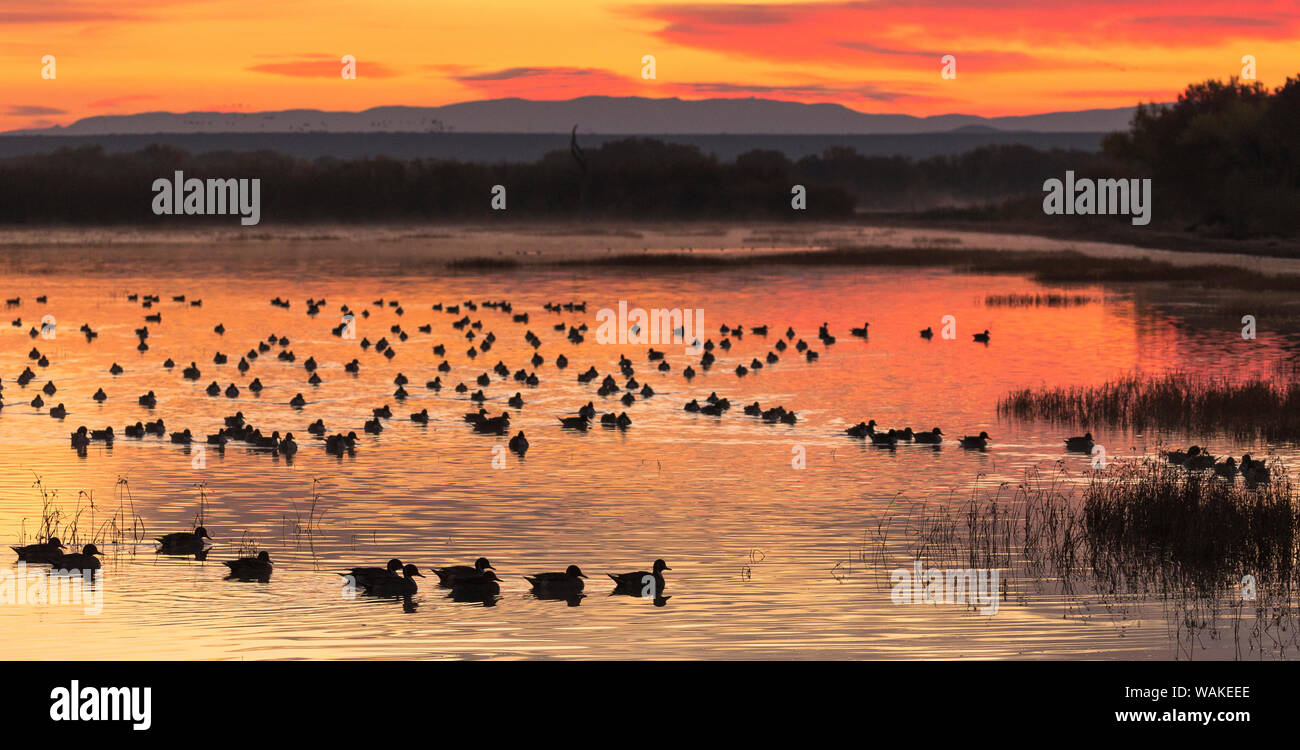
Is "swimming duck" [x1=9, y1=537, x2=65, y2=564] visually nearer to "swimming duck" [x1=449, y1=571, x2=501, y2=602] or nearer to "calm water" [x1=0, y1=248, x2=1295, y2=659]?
"calm water" [x1=0, y1=248, x2=1295, y2=659]

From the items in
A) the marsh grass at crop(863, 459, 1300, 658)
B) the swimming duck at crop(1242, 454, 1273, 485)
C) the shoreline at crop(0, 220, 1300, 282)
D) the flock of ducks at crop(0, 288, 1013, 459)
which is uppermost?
the shoreline at crop(0, 220, 1300, 282)

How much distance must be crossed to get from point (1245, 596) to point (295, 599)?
9.71 meters

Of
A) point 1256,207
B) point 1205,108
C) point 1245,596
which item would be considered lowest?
point 1245,596

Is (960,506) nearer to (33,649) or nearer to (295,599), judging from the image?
(295,599)

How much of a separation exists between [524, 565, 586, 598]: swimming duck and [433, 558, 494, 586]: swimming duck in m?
0.65

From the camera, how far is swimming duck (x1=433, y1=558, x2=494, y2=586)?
16.2 metres

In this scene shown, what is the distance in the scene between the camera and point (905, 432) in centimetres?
2688

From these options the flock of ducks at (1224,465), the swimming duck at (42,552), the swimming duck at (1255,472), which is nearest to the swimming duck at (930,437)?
the flock of ducks at (1224,465)

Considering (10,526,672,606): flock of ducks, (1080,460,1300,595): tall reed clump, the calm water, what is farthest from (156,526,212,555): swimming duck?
(1080,460,1300,595): tall reed clump

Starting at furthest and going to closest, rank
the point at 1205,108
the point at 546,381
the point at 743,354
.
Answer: the point at 1205,108
the point at 743,354
the point at 546,381

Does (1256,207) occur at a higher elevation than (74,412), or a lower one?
higher

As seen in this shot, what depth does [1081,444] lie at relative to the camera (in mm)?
25875

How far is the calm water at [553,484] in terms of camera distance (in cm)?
1477
